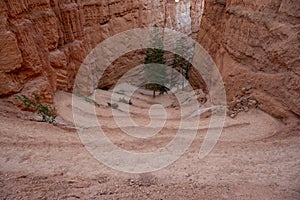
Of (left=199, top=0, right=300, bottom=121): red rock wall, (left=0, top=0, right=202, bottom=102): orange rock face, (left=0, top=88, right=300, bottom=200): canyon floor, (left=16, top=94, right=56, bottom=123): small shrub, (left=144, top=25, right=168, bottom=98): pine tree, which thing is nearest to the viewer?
(left=0, top=88, right=300, bottom=200): canyon floor

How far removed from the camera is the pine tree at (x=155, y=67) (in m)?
21.1

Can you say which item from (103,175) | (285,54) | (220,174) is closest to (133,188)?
(103,175)

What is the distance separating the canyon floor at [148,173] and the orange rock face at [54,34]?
2.47 m

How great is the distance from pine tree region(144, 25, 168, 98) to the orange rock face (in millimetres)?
1703

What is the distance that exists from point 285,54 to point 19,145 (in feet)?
23.2

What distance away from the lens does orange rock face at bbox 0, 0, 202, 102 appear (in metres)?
7.93

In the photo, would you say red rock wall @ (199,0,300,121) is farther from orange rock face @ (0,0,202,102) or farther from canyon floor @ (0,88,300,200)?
orange rock face @ (0,0,202,102)

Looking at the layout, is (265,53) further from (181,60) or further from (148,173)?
(181,60)

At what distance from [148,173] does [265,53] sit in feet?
19.5

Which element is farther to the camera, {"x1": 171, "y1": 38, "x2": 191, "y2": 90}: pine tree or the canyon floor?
{"x1": 171, "y1": 38, "x2": 191, "y2": 90}: pine tree

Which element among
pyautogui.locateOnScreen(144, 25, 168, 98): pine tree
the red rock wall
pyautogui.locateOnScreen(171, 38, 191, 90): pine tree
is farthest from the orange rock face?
the red rock wall

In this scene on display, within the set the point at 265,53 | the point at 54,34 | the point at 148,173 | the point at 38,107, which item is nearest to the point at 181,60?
the point at 54,34

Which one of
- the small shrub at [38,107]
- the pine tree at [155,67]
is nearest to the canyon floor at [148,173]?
the small shrub at [38,107]

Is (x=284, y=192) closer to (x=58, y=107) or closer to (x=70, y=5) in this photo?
(x=58, y=107)
